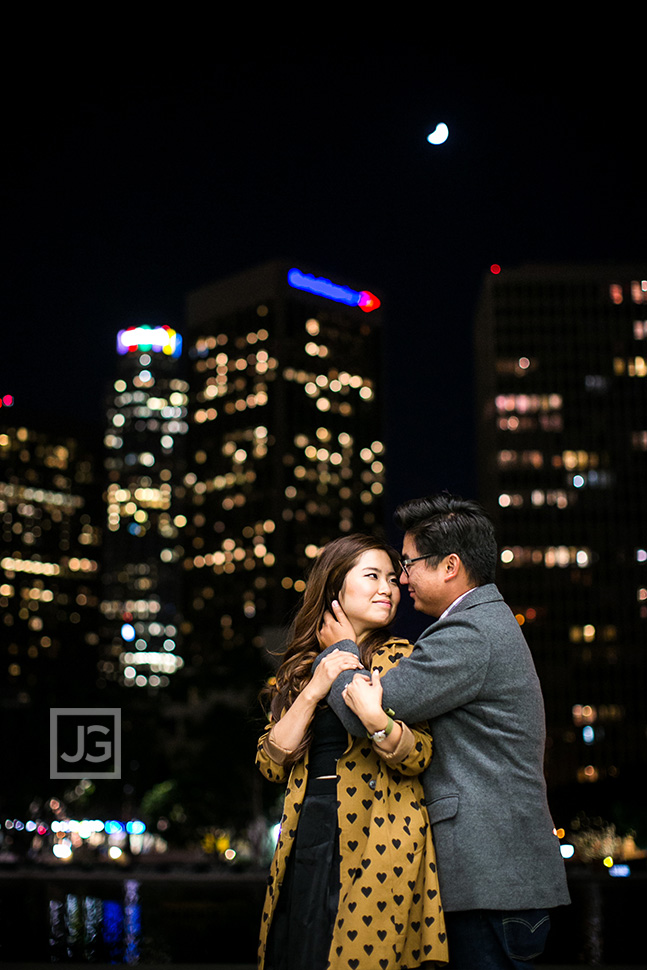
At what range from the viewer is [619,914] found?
36281mm

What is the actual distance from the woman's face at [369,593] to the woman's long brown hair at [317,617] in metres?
0.03

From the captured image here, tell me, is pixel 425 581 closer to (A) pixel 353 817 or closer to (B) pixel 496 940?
(A) pixel 353 817

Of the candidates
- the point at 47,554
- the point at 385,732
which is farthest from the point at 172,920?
the point at 47,554

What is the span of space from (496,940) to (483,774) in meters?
0.46

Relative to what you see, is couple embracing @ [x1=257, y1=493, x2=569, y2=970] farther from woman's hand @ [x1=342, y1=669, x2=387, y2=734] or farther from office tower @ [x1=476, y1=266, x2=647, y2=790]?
office tower @ [x1=476, y1=266, x2=647, y2=790]

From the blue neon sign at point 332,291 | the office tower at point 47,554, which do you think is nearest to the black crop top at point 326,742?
the office tower at point 47,554

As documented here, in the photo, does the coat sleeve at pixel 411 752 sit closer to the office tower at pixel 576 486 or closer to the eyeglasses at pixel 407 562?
the eyeglasses at pixel 407 562

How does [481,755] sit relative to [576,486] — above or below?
below

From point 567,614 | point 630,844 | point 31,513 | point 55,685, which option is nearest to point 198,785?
point 55,685

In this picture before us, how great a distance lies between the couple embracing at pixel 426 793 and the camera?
3.12 meters

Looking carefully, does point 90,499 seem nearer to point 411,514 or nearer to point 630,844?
point 630,844

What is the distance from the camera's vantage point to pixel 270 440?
118 m

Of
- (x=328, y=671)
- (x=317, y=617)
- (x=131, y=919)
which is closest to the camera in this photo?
(x=328, y=671)

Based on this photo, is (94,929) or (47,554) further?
(47,554)
